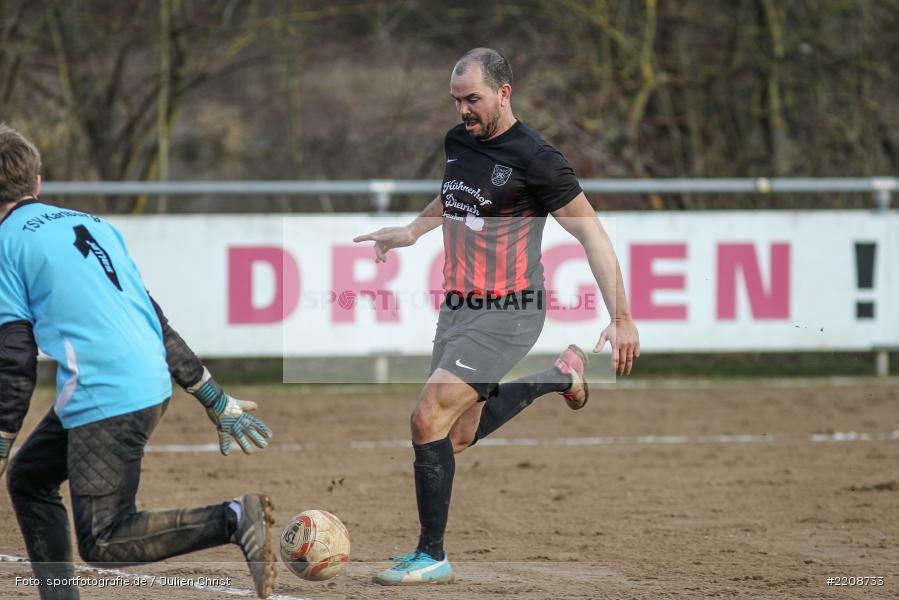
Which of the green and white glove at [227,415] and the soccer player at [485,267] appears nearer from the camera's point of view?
the green and white glove at [227,415]

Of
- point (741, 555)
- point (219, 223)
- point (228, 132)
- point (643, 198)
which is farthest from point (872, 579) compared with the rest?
point (228, 132)

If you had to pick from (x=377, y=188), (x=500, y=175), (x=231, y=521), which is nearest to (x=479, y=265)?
(x=500, y=175)

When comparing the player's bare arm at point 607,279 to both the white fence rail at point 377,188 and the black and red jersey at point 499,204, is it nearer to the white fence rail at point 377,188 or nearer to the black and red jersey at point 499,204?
the black and red jersey at point 499,204

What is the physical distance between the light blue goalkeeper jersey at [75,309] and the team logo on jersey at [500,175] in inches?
74.5

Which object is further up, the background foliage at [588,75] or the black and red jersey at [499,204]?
the background foliage at [588,75]

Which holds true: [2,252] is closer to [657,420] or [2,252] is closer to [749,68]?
[657,420]

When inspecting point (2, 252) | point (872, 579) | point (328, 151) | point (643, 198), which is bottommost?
point (872, 579)

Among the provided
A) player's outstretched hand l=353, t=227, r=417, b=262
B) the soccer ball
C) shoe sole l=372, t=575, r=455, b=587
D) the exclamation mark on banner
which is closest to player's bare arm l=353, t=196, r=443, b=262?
player's outstretched hand l=353, t=227, r=417, b=262

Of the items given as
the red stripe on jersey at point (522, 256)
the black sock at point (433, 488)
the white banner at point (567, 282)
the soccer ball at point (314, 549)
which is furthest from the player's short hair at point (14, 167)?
the white banner at point (567, 282)

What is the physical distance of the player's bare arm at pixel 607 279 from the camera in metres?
5.25

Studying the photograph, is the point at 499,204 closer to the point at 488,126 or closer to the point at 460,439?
the point at 488,126

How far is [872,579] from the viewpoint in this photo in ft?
18.4

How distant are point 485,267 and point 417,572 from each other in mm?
1446

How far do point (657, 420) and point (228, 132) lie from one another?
12.7 metres
